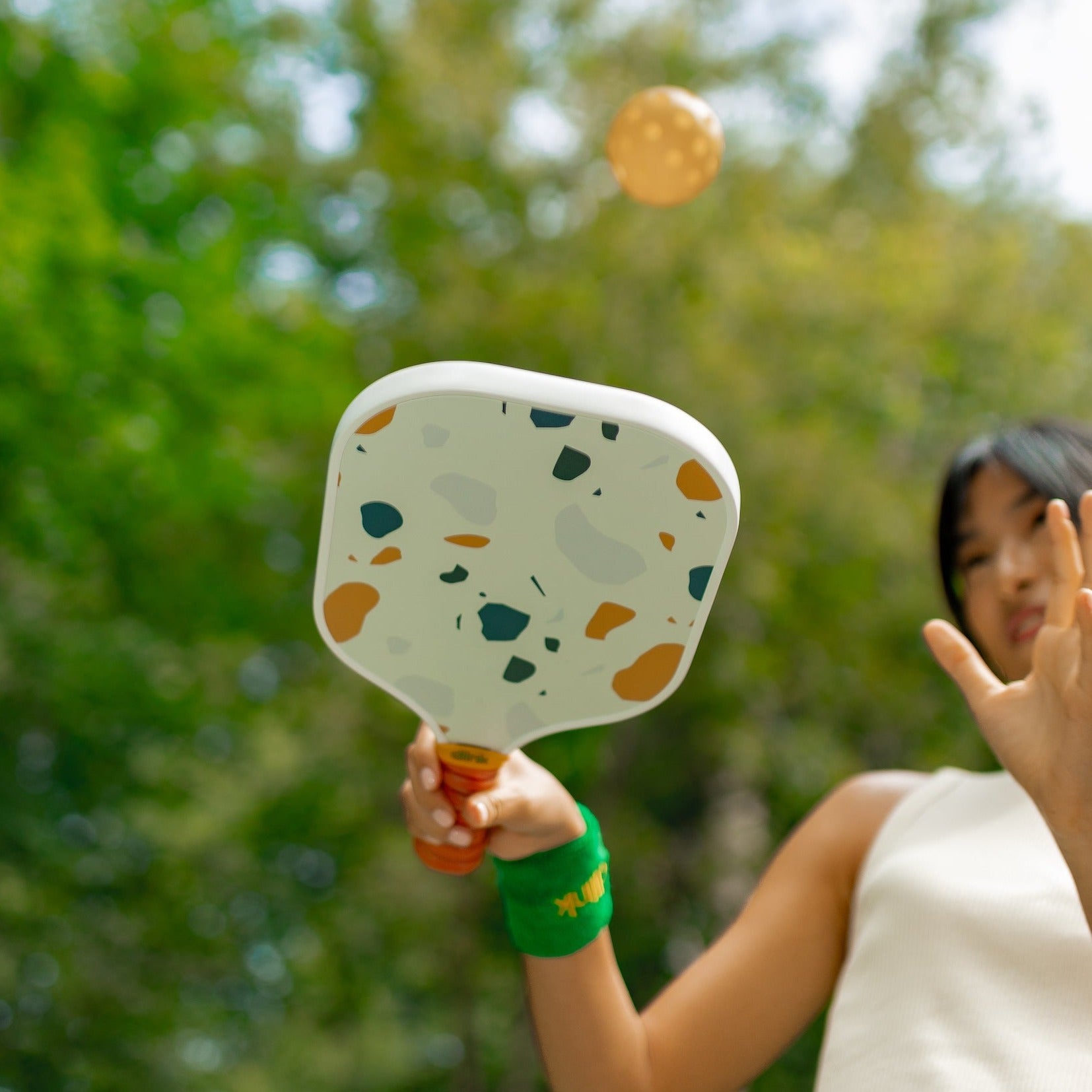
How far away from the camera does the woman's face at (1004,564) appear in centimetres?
133

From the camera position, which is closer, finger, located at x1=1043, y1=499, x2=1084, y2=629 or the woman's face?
finger, located at x1=1043, y1=499, x2=1084, y2=629

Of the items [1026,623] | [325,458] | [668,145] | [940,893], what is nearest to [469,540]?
[940,893]

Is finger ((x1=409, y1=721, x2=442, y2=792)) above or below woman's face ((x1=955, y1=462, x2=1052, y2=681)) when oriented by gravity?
below

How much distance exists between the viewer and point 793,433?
15.7 ft

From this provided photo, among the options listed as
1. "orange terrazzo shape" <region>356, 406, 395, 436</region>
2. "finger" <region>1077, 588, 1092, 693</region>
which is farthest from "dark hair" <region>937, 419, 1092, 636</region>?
"orange terrazzo shape" <region>356, 406, 395, 436</region>

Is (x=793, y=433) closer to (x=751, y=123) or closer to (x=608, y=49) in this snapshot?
(x=751, y=123)

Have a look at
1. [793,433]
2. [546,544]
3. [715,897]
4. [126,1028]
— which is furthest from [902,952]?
[715,897]

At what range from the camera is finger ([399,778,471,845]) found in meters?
1.02

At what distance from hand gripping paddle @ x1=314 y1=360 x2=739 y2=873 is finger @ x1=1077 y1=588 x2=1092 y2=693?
12.0 inches

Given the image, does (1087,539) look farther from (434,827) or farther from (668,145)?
(668,145)

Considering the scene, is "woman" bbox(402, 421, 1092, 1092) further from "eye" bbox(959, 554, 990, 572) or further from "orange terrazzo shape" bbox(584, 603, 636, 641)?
"orange terrazzo shape" bbox(584, 603, 636, 641)

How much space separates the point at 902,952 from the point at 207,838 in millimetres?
4246

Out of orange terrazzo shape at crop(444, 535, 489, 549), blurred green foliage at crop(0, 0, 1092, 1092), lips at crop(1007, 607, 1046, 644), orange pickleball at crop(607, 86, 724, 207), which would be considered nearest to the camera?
orange terrazzo shape at crop(444, 535, 489, 549)

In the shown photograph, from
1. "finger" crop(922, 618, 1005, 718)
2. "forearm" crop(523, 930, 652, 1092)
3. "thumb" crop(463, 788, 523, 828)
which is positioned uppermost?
"finger" crop(922, 618, 1005, 718)
